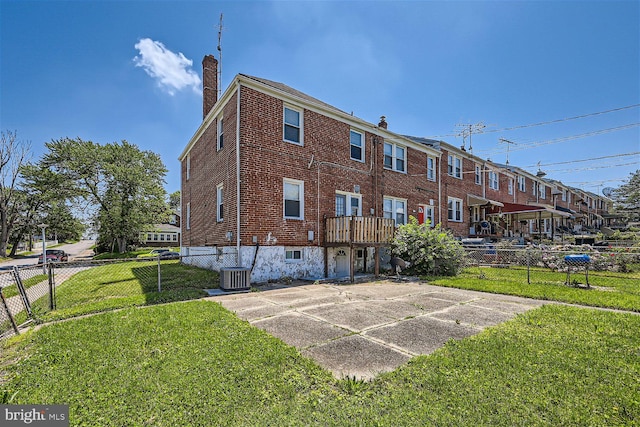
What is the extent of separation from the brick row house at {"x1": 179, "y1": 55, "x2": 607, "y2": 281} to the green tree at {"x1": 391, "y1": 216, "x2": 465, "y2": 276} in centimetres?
79

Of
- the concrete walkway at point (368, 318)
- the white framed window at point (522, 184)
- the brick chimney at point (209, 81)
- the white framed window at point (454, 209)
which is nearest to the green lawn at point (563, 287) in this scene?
the concrete walkway at point (368, 318)

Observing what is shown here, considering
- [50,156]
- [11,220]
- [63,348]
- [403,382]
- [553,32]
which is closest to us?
[403,382]

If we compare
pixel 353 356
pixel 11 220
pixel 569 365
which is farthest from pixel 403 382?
pixel 11 220

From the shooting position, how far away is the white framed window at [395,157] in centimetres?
1492

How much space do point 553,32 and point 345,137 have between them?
28.5ft

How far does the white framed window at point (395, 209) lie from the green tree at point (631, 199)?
36532 mm

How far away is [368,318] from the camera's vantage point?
5391 millimetres

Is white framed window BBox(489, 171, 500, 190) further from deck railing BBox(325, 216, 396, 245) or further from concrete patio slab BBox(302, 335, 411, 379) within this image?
concrete patio slab BBox(302, 335, 411, 379)

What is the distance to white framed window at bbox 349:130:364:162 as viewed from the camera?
1329 cm

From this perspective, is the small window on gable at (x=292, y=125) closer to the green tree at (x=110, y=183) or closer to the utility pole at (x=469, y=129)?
the utility pole at (x=469, y=129)

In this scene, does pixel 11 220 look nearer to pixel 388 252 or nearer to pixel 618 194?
pixel 388 252

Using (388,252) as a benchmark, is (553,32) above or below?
above

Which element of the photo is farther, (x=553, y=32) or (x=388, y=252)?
(x=388, y=252)

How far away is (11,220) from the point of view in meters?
34.0
